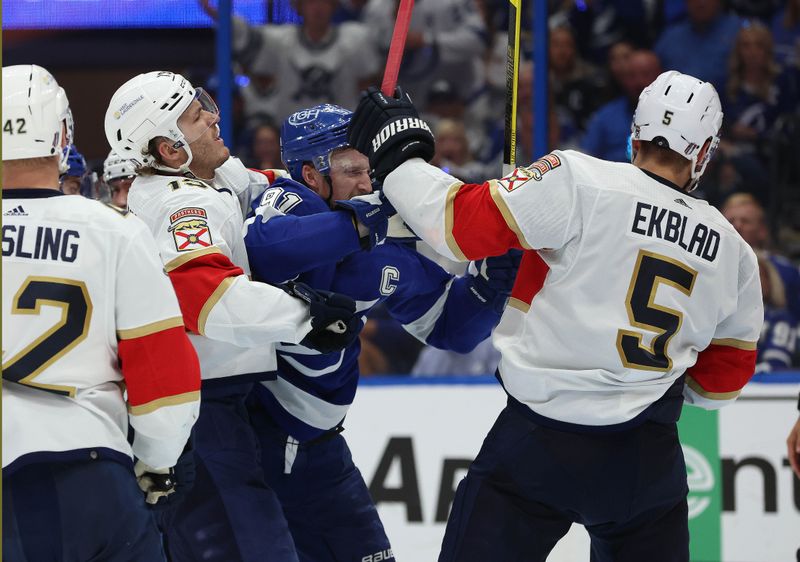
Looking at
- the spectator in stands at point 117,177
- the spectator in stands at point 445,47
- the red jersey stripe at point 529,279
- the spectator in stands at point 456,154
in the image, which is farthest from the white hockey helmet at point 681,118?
the spectator in stands at point 445,47

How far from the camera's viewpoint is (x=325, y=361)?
3.06m

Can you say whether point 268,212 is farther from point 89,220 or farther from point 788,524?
point 788,524

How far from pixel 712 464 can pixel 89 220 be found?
2.78 meters

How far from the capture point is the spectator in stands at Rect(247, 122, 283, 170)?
18.8ft

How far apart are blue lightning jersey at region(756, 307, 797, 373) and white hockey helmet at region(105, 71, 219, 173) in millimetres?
2799

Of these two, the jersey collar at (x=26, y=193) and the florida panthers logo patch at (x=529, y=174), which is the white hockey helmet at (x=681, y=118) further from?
the jersey collar at (x=26, y=193)

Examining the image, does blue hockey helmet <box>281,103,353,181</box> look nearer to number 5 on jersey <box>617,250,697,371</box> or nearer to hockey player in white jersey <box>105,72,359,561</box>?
hockey player in white jersey <box>105,72,359,561</box>

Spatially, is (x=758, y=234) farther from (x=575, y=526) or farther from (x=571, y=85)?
(x=575, y=526)

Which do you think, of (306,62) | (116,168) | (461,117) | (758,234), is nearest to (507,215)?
(116,168)

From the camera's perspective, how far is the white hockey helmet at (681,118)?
104 inches

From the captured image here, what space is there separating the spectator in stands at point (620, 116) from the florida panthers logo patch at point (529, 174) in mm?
2968

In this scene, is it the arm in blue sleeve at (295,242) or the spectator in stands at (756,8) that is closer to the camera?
the arm in blue sleeve at (295,242)

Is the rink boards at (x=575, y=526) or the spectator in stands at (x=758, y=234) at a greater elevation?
the spectator in stands at (x=758, y=234)

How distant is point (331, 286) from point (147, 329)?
3.00 feet
